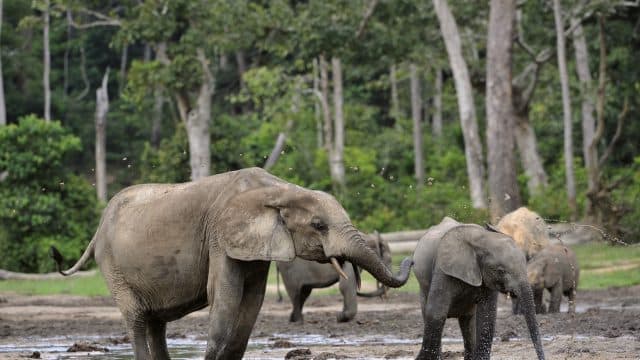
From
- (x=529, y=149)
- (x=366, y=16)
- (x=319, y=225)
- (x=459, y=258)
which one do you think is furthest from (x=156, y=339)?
(x=529, y=149)

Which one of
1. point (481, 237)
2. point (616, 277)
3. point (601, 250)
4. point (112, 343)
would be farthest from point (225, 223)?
point (601, 250)

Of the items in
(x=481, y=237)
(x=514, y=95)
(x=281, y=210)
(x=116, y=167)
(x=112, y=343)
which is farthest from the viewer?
(x=116, y=167)

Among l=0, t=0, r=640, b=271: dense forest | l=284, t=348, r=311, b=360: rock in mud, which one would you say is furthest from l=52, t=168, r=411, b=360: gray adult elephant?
l=0, t=0, r=640, b=271: dense forest

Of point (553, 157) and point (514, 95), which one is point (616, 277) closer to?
point (514, 95)

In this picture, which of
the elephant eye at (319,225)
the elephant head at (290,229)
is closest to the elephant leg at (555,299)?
the elephant head at (290,229)

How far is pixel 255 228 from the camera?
946cm

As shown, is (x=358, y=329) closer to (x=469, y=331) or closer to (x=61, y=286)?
(x=469, y=331)

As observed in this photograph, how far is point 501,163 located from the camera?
1096 inches

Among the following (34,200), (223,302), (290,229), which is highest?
(34,200)

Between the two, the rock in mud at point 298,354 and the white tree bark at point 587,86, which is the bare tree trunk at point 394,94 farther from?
the rock in mud at point 298,354

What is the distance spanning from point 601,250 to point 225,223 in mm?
21722

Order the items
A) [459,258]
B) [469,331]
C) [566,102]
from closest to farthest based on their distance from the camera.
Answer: [459,258]
[469,331]
[566,102]

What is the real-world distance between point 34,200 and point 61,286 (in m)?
4.21

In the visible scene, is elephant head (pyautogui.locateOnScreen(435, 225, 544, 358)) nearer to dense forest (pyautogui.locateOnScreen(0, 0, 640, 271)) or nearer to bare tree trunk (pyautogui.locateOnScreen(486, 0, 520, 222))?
dense forest (pyautogui.locateOnScreen(0, 0, 640, 271))
